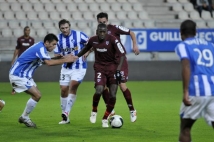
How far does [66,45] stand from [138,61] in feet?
37.4

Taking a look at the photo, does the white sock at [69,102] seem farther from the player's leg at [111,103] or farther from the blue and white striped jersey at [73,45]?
the player's leg at [111,103]

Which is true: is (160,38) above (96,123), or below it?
above

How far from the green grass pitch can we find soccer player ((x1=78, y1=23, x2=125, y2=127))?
0.66 metres

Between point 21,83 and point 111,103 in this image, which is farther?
point 111,103

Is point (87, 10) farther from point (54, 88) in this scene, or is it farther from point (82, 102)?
point (82, 102)

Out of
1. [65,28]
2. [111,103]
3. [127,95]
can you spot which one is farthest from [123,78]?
[65,28]

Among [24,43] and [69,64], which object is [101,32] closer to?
[69,64]

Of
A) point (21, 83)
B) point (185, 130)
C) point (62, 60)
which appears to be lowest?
point (185, 130)

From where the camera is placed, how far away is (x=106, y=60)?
39.2ft

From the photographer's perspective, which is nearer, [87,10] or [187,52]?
[187,52]

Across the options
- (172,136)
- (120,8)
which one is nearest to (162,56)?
(120,8)

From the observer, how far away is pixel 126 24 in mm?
24328

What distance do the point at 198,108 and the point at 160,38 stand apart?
16.8 m

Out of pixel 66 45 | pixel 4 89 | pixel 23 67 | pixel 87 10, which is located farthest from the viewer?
pixel 87 10
